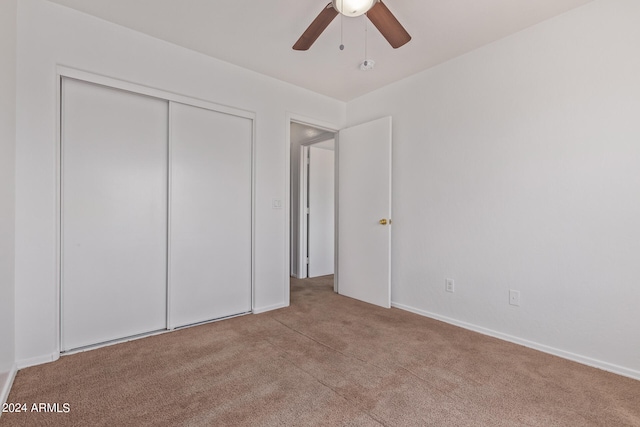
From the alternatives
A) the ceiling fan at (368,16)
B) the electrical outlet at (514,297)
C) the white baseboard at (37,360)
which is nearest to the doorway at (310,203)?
the ceiling fan at (368,16)

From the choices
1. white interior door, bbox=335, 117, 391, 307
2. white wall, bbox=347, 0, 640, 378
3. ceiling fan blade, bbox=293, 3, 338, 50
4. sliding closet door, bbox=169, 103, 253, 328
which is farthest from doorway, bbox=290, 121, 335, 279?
ceiling fan blade, bbox=293, 3, 338, 50

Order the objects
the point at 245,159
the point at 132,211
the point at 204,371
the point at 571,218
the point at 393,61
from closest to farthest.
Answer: the point at 204,371 → the point at 571,218 → the point at 132,211 → the point at 393,61 → the point at 245,159

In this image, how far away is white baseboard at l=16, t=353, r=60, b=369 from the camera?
199cm

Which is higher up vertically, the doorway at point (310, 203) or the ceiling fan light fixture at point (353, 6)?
the ceiling fan light fixture at point (353, 6)

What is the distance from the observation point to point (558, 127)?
2238 mm

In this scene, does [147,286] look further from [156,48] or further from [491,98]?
[491,98]

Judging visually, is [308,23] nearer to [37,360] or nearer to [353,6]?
[353,6]

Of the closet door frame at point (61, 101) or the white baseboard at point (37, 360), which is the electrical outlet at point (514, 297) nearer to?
the closet door frame at point (61, 101)

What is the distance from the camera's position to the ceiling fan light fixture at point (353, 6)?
158 centimetres

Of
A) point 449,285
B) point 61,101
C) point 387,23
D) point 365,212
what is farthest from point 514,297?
point 61,101

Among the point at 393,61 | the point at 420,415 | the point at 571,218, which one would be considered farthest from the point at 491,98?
the point at 420,415

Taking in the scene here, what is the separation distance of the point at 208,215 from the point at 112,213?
2.48 feet

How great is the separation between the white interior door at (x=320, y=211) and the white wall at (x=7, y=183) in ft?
10.7

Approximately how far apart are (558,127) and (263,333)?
2.80 meters
